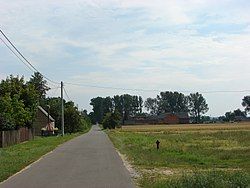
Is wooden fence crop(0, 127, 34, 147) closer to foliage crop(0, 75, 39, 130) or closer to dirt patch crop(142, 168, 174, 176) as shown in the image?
foliage crop(0, 75, 39, 130)

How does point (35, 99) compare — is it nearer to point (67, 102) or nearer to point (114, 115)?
point (67, 102)

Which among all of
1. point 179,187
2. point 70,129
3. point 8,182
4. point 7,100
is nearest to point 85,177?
point 8,182

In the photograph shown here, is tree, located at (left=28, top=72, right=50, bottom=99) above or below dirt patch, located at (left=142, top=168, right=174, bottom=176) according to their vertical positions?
above

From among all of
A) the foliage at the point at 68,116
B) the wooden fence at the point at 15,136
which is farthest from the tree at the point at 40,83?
the wooden fence at the point at 15,136

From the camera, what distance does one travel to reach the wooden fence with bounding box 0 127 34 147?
129 ft

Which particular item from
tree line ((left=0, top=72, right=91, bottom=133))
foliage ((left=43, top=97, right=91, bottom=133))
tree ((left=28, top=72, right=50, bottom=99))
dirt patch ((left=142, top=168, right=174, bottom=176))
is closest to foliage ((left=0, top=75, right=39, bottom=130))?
tree line ((left=0, top=72, right=91, bottom=133))

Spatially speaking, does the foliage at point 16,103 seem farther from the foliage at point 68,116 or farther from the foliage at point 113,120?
the foliage at point 113,120

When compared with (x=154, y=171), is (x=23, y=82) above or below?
above

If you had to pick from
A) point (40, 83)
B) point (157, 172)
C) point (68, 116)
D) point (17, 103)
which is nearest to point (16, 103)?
point (17, 103)

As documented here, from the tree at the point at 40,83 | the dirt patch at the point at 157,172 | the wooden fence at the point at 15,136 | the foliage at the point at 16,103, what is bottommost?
the dirt patch at the point at 157,172

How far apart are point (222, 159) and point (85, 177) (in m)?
11.7

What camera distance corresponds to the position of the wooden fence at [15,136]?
39.5 metres

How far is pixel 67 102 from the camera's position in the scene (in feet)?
372

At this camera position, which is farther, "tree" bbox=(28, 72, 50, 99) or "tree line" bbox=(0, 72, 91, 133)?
"tree" bbox=(28, 72, 50, 99)
